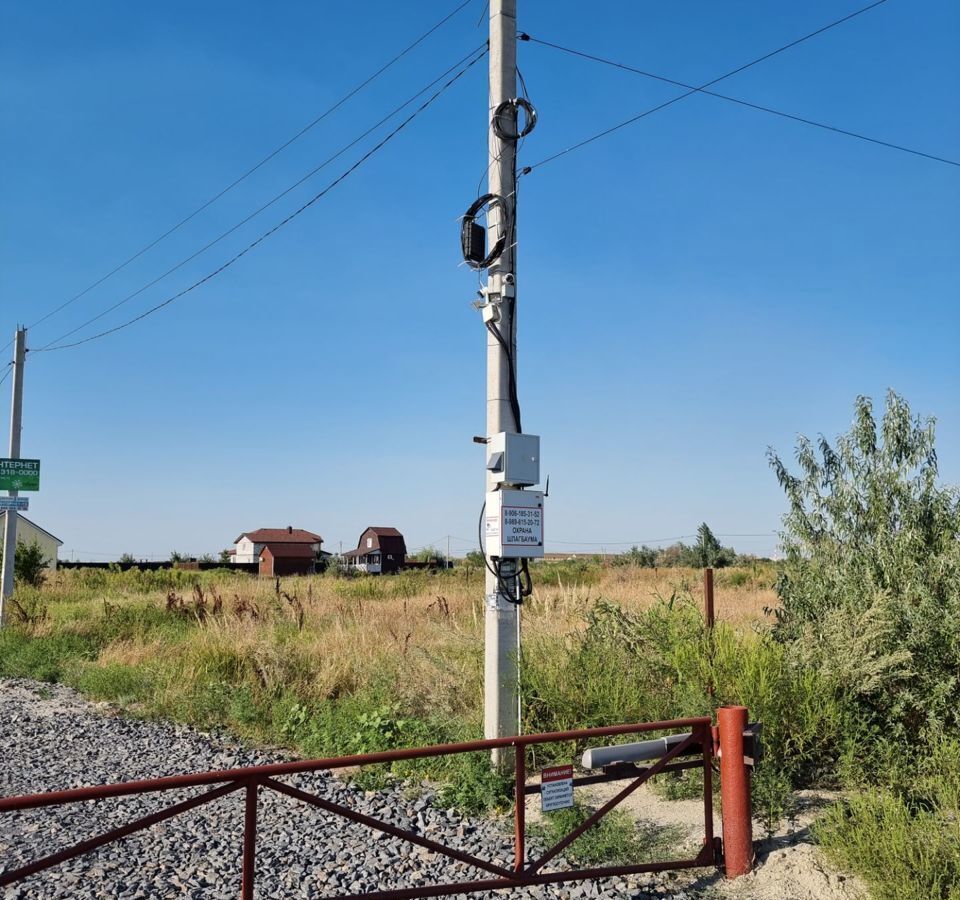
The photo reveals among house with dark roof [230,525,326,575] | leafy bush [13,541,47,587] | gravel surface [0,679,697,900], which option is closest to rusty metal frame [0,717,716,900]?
gravel surface [0,679,697,900]

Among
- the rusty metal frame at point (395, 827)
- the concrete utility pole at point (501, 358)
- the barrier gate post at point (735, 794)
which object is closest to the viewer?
the rusty metal frame at point (395, 827)

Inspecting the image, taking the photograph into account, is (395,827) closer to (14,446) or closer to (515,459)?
(515,459)

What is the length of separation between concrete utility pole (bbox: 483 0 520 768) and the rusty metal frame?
1.86 metres

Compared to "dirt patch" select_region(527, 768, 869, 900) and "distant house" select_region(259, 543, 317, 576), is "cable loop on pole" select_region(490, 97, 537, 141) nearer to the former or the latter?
"dirt patch" select_region(527, 768, 869, 900)

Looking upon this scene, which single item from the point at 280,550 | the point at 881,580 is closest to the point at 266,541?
the point at 280,550

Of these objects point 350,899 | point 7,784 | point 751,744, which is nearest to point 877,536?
point 751,744

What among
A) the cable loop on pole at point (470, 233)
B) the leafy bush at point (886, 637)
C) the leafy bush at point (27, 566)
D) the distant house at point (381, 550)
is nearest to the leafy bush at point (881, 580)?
the leafy bush at point (886, 637)

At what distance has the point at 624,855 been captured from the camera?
19.5 ft

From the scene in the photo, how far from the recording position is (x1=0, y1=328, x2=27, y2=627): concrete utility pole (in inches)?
755

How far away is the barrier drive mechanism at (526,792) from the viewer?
13.4 feet

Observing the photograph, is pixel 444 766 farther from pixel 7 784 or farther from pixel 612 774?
pixel 7 784

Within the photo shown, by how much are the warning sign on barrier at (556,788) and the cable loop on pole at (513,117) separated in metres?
5.57

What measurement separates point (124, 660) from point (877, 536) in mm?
11334

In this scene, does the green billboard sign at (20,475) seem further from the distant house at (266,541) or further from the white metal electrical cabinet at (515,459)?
the distant house at (266,541)
